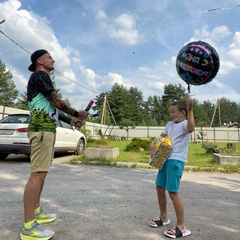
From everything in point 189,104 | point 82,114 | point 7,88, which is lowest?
point 82,114

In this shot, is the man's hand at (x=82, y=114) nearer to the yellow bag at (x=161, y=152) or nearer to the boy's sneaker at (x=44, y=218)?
the yellow bag at (x=161, y=152)

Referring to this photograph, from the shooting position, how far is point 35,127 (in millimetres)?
2768

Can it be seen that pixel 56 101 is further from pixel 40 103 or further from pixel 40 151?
pixel 40 151

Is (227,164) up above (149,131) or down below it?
below

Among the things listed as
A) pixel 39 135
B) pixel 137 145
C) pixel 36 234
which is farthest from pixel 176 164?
pixel 137 145

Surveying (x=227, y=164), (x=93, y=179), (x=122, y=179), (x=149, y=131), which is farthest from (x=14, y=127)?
(x=149, y=131)

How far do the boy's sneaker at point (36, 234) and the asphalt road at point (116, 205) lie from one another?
0.26 ft

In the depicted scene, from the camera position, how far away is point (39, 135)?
8.96ft

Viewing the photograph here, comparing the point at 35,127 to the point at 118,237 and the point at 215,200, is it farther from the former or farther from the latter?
the point at 215,200

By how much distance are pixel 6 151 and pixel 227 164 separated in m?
6.47

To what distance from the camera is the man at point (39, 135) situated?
8.71ft

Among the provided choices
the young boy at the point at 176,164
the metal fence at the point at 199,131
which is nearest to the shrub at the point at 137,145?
the young boy at the point at 176,164

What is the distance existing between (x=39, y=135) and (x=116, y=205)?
5.58 feet

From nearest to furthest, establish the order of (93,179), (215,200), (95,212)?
1. (95,212)
2. (215,200)
3. (93,179)
